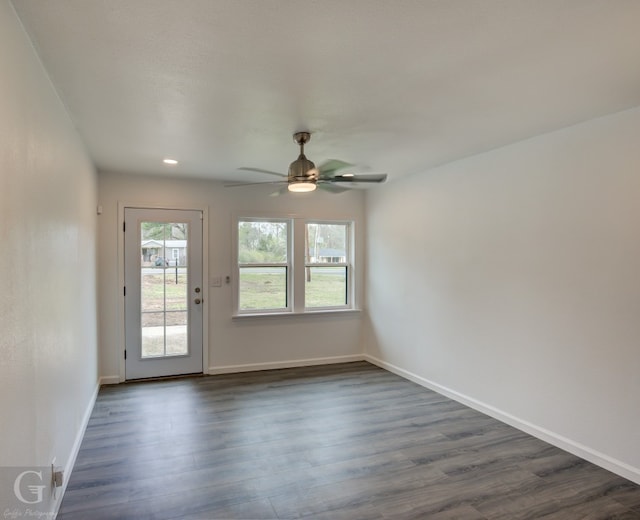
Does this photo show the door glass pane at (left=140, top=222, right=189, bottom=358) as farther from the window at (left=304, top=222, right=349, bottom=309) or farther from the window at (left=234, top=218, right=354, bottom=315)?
the window at (left=304, top=222, right=349, bottom=309)

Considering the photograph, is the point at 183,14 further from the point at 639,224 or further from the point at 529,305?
the point at 529,305

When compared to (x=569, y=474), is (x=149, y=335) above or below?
above

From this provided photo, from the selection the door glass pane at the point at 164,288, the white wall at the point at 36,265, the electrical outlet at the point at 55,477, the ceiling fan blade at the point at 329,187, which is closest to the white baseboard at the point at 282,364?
the door glass pane at the point at 164,288

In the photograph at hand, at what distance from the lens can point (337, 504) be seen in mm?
2387

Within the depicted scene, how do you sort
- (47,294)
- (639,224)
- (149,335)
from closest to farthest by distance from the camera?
(47,294) < (639,224) < (149,335)

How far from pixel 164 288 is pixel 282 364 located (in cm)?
180

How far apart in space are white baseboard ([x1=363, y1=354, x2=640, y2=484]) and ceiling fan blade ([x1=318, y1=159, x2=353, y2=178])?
2589mm

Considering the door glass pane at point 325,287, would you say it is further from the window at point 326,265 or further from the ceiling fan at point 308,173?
the ceiling fan at point 308,173

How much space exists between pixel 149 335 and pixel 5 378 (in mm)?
3479

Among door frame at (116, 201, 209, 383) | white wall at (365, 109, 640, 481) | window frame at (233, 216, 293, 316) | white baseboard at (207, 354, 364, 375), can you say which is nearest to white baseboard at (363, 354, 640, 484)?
white wall at (365, 109, 640, 481)

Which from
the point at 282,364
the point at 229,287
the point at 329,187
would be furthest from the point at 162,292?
the point at 329,187

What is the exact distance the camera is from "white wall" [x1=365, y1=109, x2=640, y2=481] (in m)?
2.75

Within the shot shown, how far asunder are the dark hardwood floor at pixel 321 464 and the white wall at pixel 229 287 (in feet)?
3.05

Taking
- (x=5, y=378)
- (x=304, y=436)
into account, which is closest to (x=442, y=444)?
(x=304, y=436)
